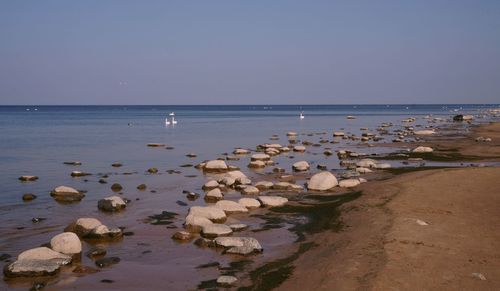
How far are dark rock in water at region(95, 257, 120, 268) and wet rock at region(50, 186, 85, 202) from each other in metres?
9.54

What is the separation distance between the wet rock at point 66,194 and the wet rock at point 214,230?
9.01m

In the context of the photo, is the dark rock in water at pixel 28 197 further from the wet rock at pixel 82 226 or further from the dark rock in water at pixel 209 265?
the dark rock in water at pixel 209 265

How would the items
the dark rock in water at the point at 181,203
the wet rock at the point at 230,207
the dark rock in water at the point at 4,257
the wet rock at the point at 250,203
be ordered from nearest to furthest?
the dark rock in water at the point at 4,257
the wet rock at the point at 230,207
the wet rock at the point at 250,203
the dark rock in water at the point at 181,203

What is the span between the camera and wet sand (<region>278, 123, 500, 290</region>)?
428 inches

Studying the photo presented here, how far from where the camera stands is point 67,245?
14.3 metres

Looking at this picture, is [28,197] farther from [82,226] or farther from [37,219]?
[82,226]

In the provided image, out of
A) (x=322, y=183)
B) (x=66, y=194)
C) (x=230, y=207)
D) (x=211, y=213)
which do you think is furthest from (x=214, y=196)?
(x=66, y=194)

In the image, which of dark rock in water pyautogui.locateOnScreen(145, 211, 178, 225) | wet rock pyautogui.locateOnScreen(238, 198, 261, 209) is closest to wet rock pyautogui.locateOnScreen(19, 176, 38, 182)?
dark rock in water pyautogui.locateOnScreen(145, 211, 178, 225)

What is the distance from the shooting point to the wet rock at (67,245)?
14.2 meters

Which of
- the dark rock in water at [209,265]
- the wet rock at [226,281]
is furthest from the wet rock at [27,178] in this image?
the wet rock at [226,281]

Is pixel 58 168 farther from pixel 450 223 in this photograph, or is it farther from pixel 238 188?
pixel 450 223

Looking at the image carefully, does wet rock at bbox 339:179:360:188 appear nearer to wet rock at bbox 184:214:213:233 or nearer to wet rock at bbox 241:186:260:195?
wet rock at bbox 241:186:260:195

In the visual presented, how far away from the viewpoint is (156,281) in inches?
487

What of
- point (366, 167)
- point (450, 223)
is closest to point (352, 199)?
point (450, 223)
